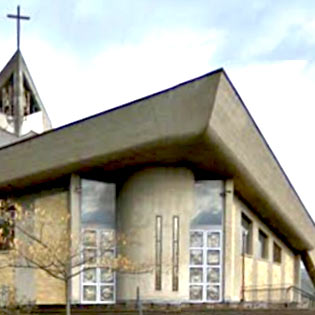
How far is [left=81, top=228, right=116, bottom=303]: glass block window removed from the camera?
847 inches

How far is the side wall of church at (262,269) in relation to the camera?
23.4 metres

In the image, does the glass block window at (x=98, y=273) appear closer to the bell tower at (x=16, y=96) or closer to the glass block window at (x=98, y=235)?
the glass block window at (x=98, y=235)

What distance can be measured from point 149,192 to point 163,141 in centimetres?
228

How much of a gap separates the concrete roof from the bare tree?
93cm

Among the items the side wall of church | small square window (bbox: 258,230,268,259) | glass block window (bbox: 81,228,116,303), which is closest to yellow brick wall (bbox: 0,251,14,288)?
glass block window (bbox: 81,228,116,303)

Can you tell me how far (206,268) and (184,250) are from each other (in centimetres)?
99

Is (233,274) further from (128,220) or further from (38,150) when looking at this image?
(38,150)

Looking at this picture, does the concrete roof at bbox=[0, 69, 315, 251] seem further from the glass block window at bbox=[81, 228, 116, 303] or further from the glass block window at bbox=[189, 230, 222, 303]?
the glass block window at bbox=[81, 228, 116, 303]

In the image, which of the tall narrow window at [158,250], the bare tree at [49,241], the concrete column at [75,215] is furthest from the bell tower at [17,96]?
the tall narrow window at [158,250]

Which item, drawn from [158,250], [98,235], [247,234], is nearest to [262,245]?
[247,234]

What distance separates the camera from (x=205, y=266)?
21.8 meters

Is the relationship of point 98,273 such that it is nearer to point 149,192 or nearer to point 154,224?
point 154,224

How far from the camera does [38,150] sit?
20500mm

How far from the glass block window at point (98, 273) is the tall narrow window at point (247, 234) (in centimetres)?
445
